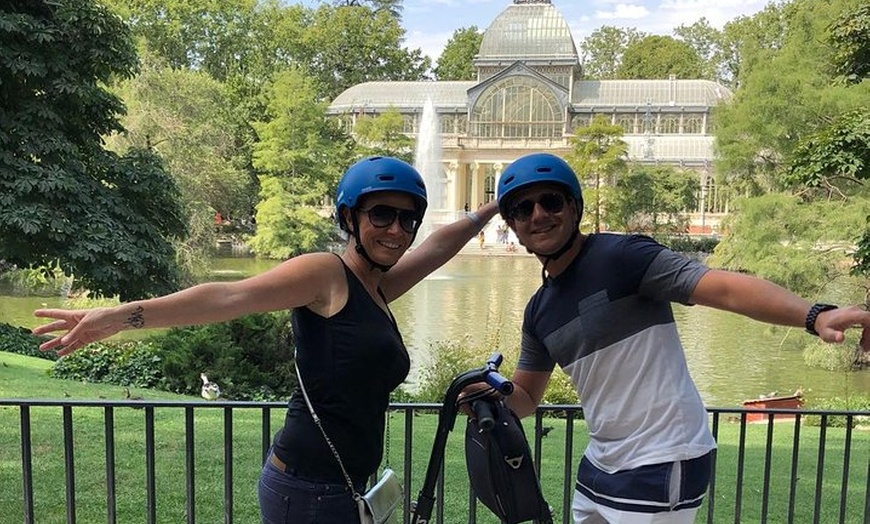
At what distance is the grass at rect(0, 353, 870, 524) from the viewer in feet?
16.3

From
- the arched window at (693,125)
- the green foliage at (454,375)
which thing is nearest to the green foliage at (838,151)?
the green foliage at (454,375)

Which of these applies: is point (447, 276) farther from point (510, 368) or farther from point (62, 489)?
point (62, 489)

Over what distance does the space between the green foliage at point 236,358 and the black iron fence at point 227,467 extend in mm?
2241

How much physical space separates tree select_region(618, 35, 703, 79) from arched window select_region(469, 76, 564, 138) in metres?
16.8

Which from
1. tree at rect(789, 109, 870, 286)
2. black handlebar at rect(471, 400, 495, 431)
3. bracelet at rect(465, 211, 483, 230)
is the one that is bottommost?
black handlebar at rect(471, 400, 495, 431)

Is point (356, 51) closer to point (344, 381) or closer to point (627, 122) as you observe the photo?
point (627, 122)

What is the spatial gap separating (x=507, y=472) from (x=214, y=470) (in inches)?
168

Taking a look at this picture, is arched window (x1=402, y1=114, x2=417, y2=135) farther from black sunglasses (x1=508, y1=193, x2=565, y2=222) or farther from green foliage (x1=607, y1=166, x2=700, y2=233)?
black sunglasses (x1=508, y1=193, x2=565, y2=222)

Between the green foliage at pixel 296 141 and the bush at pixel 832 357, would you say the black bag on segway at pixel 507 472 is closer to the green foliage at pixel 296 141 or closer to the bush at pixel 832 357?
the bush at pixel 832 357

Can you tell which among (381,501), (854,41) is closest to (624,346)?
(381,501)

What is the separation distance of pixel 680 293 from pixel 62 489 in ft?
15.4

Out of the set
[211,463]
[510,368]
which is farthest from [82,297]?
[211,463]

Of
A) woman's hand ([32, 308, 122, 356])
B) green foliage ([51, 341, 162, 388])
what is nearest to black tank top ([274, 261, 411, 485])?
woman's hand ([32, 308, 122, 356])

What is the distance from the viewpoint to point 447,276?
31.2m
